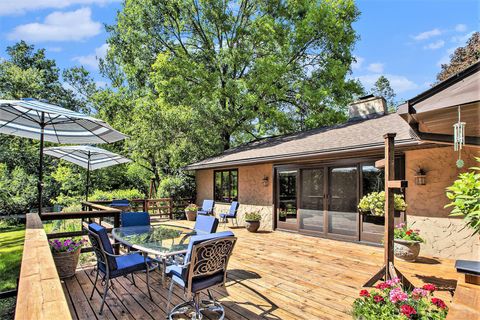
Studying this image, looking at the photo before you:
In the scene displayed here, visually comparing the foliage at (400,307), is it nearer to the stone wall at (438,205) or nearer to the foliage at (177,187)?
the stone wall at (438,205)

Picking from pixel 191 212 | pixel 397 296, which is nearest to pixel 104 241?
pixel 397 296

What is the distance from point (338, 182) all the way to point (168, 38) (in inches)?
517

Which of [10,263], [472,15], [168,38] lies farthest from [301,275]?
[168,38]

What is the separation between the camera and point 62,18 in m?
10.7

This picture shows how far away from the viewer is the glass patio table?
10.7ft

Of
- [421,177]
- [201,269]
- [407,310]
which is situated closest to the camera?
[407,310]

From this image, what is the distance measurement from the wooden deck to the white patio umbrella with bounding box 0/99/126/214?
1859mm

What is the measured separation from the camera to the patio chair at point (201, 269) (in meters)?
2.82

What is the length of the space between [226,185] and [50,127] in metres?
7.13

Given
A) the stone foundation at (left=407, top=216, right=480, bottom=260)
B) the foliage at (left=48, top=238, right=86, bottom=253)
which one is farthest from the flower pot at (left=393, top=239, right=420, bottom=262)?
the foliage at (left=48, top=238, right=86, bottom=253)

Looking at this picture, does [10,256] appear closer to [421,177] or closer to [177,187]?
[177,187]

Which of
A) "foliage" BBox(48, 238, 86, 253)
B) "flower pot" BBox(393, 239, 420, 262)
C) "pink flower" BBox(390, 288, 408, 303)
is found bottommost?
"flower pot" BBox(393, 239, 420, 262)

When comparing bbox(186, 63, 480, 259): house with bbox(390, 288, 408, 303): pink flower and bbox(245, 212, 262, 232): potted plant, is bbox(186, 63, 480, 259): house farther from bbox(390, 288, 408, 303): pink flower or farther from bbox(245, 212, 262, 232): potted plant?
→ bbox(390, 288, 408, 303): pink flower

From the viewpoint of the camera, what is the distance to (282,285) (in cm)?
413
